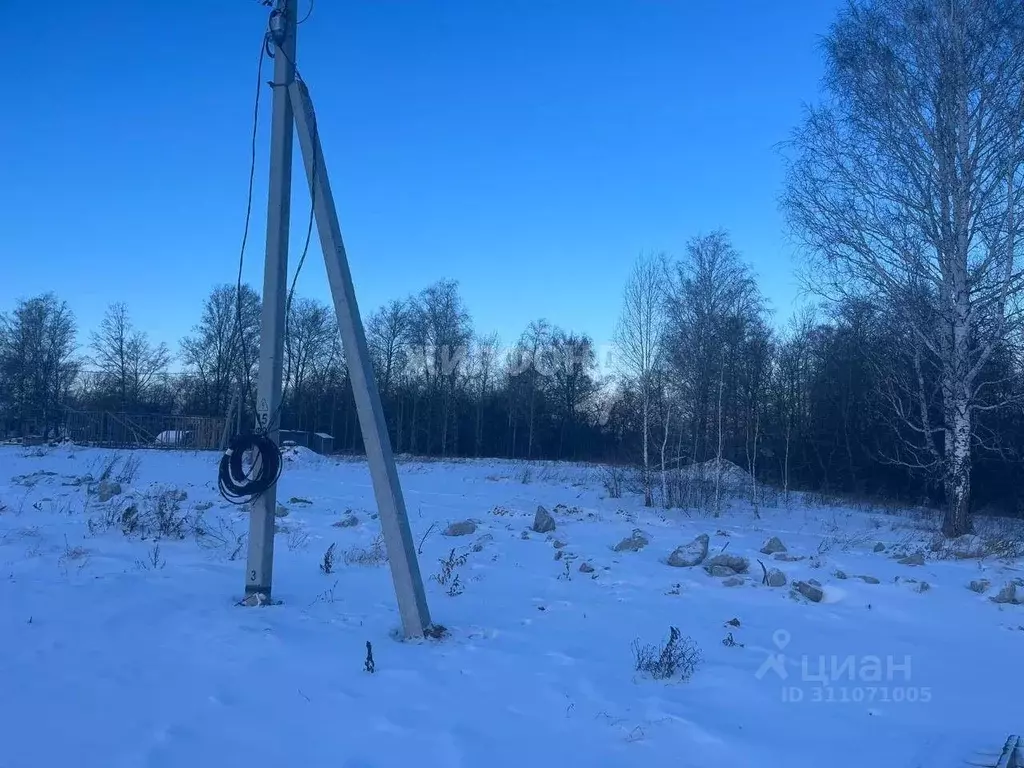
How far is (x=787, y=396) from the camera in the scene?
36.6 meters

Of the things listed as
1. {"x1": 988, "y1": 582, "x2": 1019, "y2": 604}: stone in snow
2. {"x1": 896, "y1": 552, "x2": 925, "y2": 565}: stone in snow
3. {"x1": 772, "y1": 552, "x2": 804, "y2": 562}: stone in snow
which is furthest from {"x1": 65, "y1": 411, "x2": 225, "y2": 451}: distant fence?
{"x1": 988, "y1": 582, "x2": 1019, "y2": 604}: stone in snow

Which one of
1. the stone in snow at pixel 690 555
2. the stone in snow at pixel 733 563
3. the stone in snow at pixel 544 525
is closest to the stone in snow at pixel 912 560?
the stone in snow at pixel 733 563

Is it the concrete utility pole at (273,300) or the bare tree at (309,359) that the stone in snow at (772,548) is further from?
the bare tree at (309,359)

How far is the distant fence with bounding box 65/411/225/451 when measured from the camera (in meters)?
34.2

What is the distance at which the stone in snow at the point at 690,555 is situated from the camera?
28.0 feet

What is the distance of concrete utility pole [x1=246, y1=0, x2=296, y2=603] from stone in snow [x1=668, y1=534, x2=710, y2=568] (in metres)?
4.61

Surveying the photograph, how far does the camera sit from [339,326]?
5469mm

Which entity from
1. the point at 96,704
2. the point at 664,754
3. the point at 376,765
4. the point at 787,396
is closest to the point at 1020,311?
the point at 664,754

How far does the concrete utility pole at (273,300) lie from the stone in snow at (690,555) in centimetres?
461

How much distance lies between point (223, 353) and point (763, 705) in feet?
169

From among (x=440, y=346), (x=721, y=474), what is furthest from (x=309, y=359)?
(x=721, y=474)

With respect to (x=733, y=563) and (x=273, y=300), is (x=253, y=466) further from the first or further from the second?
(x=733, y=563)

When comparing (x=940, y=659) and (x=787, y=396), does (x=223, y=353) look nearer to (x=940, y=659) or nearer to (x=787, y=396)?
(x=787, y=396)

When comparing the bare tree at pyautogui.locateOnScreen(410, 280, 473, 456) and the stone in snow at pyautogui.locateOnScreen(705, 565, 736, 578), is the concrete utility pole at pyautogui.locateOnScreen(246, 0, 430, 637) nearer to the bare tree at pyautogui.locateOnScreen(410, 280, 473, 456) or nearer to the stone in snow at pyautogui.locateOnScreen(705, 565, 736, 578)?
the stone in snow at pyautogui.locateOnScreen(705, 565, 736, 578)
